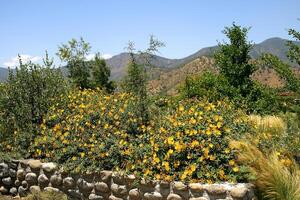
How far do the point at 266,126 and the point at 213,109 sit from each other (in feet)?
3.53

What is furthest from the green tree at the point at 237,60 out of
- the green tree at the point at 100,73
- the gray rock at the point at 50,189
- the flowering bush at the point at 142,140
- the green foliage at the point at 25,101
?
the green tree at the point at 100,73

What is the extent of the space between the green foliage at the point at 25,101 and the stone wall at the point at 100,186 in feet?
2.58

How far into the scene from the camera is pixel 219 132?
22.8 feet

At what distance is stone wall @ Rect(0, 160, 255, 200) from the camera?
605cm

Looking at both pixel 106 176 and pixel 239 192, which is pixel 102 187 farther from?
pixel 239 192

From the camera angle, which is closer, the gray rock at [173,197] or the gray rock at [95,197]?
the gray rock at [173,197]

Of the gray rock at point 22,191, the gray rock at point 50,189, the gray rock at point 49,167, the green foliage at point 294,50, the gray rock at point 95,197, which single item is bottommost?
the gray rock at point 95,197

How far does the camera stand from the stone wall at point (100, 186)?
19.8 ft

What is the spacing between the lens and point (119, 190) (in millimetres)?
6977

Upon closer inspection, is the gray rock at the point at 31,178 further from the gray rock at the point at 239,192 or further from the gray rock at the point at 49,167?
the gray rock at the point at 239,192

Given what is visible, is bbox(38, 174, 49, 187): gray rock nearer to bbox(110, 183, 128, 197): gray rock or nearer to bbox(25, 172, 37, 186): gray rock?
bbox(25, 172, 37, 186): gray rock

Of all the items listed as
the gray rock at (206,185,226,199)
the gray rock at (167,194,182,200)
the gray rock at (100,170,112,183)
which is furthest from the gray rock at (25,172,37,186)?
the gray rock at (206,185,226,199)

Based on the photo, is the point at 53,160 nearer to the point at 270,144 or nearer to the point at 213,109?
the point at 213,109

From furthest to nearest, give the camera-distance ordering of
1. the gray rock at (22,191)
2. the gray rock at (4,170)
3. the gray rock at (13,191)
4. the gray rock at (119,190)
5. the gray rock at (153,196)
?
the gray rock at (4,170) < the gray rock at (13,191) < the gray rock at (22,191) < the gray rock at (119,190) < the gray rock at (153,196)
